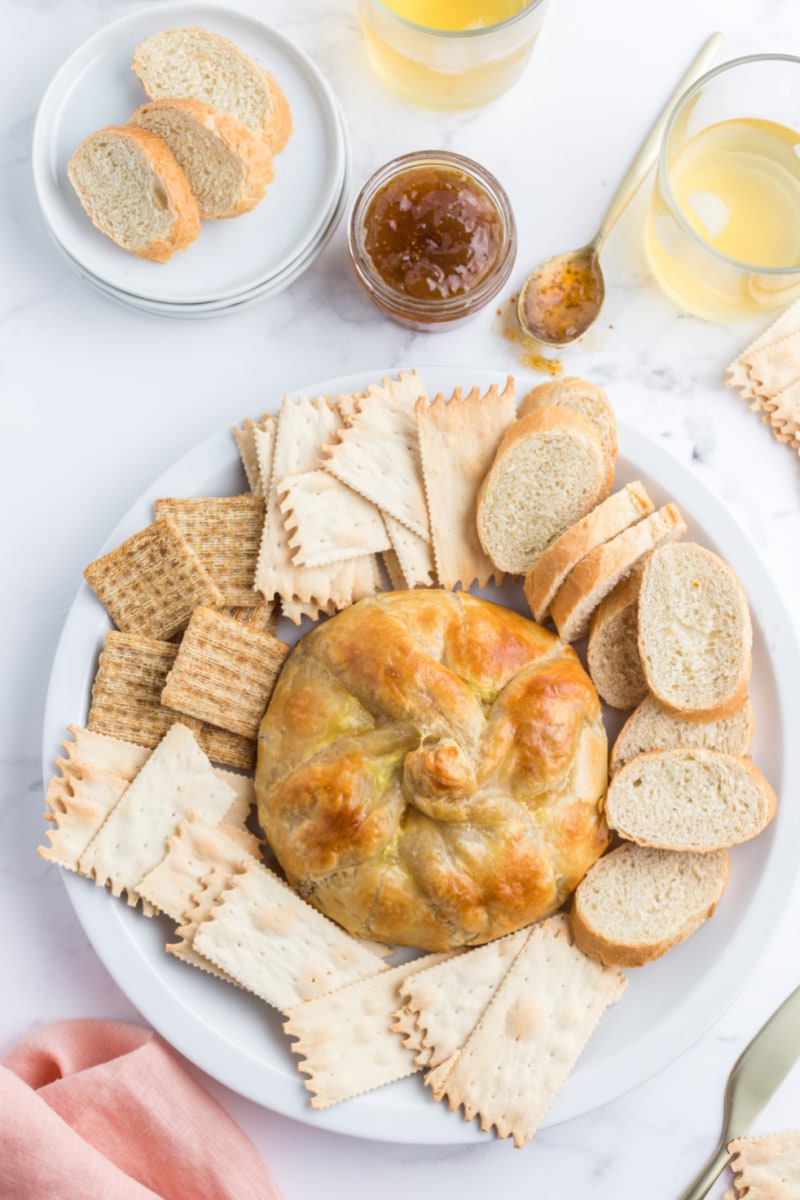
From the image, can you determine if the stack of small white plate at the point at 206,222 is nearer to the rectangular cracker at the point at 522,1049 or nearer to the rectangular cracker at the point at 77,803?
the rectangular cracker at the point at 77,803

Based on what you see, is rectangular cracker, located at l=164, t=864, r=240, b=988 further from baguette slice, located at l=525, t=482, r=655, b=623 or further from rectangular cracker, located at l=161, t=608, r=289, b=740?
baguette slice, located at l=525, t=482, r=655, b=623

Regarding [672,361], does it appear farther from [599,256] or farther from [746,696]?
[746,696]

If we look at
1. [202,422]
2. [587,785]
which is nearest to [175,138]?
→ [202,422]

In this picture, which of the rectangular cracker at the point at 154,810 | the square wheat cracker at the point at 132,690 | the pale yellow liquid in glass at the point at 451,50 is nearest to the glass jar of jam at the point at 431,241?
the pale yellow liquid in glass at the point at 451,50

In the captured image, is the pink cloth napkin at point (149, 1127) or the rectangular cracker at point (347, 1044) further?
the pink cloth napkin at point (149, 1127)

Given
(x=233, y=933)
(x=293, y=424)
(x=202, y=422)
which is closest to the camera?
(x=233, y=933)

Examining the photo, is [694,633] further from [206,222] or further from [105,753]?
[206,222]
